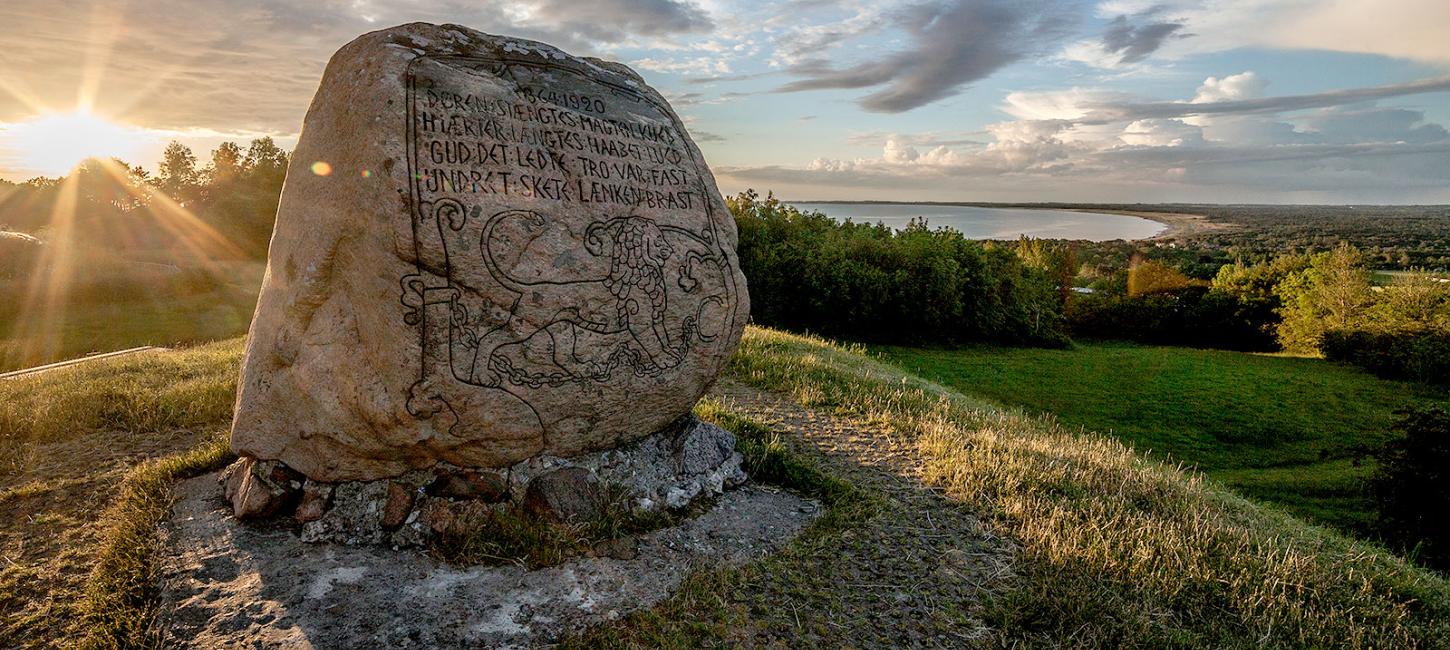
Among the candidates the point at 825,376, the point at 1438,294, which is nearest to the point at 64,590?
the point at 825,376

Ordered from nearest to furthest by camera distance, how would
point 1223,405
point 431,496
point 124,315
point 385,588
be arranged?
point 385,588, point 431,496, point 124,315, point 1223,405

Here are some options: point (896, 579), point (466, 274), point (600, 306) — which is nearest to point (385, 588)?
point (466, 274)

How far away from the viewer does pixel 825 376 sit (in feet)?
40.8

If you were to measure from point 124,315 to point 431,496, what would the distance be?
859 inches

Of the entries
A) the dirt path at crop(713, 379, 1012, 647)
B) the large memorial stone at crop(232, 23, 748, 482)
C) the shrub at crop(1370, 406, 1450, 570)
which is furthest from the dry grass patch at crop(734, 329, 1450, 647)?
the shrub at crop(1370, 406, 1450, 570)

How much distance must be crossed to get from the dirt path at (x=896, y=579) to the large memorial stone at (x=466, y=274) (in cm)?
216

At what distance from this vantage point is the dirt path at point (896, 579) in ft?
16.2

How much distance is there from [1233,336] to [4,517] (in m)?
52.0

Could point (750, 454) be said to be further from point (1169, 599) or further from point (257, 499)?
point (257, 499)

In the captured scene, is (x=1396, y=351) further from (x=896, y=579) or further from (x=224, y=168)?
(x=224, y=168)

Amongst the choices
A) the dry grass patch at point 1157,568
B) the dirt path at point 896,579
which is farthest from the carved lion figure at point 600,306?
the dry grass patch at point 1157,568

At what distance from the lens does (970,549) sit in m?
6.15

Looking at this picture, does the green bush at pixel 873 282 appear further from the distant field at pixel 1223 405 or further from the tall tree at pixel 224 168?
the tall tree at pixel 224 168

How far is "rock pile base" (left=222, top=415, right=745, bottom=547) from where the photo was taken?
5863 mm
